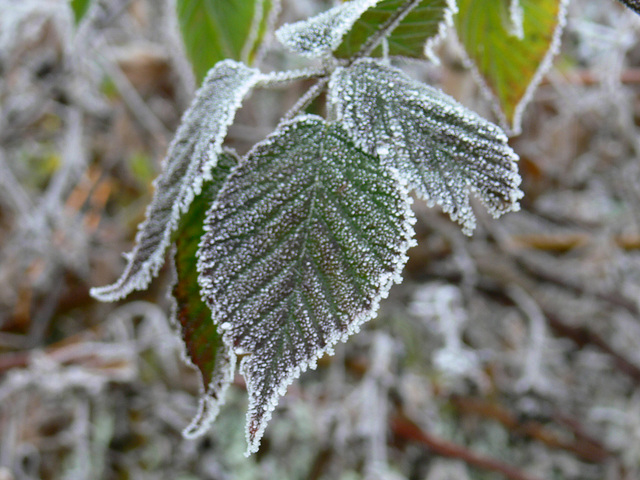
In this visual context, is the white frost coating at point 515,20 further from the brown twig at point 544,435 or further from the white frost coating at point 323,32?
the brown twig at point 544,435

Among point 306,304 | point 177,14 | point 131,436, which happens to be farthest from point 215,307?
point 131,436

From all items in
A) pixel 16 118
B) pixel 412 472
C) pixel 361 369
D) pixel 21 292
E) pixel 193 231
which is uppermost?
pixel 193 231

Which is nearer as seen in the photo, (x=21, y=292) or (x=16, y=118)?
(x=16, y=118)

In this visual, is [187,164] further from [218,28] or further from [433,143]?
[218,28]

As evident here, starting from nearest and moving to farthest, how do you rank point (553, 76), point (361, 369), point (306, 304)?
point (306, 304) → point (553, 76) → point (361, 369)

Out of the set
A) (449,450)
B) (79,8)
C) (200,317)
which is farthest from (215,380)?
(449,450)

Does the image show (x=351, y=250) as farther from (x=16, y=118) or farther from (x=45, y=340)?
(x=45, y=340)

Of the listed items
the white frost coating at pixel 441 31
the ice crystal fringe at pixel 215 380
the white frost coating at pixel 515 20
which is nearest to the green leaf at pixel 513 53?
the white frost coating at pixel 515 20

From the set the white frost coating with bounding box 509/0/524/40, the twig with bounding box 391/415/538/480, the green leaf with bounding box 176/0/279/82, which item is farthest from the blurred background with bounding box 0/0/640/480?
the white frost coating with bounding box 509/0/524/40
